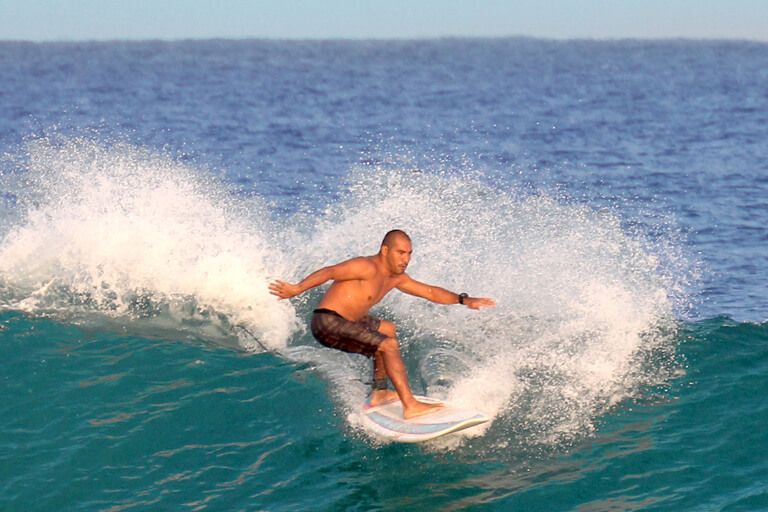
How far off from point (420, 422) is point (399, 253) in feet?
5.83

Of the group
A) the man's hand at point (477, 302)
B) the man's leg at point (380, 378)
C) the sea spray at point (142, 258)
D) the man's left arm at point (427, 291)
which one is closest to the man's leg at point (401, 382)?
the man's leg at point (380, 378)

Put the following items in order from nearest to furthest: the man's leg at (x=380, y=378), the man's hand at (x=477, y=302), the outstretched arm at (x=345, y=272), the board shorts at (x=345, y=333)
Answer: the outstretched arm at (x=345, y=272)
the board shorts at (x=345, y=333)
the man's hand at (x=477, y=302)
the man's leg at (x=380, y=378)

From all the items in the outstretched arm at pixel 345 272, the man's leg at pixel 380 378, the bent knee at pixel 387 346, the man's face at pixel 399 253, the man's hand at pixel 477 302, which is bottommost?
the man's leg at pixel 380 378

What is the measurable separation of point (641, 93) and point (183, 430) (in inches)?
2272

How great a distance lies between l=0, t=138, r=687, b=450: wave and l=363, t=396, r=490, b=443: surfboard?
427mm

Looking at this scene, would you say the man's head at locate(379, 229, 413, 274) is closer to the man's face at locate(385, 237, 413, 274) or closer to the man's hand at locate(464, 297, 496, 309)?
the man's face at locate(385, 237, 413, 274)

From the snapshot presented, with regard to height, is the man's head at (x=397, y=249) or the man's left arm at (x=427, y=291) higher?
the man's head at (x=397, y=249)

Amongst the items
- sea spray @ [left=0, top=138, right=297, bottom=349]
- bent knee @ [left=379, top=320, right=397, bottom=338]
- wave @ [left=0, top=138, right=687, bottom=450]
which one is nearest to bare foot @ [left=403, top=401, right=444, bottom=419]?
wave @ [left=0, top=138, right=687, bottom=450]

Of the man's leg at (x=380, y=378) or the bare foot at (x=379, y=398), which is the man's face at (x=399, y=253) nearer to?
the man's leg at (x=380, y=378)

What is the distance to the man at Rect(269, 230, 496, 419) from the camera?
9.35 meters

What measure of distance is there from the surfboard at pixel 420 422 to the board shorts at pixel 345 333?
27.1 inches

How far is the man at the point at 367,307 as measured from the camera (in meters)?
9.35

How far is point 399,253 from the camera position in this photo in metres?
9.39

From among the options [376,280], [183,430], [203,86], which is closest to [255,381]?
[183,430]
